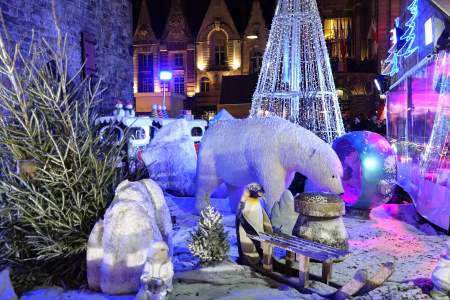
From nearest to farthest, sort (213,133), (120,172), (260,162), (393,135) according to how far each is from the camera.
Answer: (120,172), (260,162), (213,133), (393,135)

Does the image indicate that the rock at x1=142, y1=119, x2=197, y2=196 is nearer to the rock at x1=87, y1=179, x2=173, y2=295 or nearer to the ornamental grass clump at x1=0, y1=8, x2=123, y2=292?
the ornamental grass clump at x1=0, y1=8, x2=123, y2=292

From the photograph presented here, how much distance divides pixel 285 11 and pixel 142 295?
8701 millimetres

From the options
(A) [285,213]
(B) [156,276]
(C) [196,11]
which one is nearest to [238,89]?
(C) [196,11]

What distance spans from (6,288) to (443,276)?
11.8 feet

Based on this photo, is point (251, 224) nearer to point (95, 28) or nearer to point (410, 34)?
point (410, 34)

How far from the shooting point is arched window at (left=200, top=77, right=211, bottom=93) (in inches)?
1367

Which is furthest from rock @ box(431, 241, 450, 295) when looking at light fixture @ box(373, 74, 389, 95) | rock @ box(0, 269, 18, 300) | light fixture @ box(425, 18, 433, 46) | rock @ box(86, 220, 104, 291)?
light fixture @ box(373, 74, 389, 95)

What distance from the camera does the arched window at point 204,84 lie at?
3472cm

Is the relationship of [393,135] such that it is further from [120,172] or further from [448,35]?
[120,172]

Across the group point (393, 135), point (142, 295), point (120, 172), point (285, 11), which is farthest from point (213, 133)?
point (393, 135)

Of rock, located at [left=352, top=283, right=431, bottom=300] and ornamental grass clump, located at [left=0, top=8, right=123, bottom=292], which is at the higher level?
ornamental grass clump, located at [left=0, top=8, right=123, bottom=292]

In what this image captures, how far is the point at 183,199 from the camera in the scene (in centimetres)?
837

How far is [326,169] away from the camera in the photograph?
5504mm

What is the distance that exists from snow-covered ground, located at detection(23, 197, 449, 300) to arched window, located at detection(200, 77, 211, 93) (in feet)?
92.8
